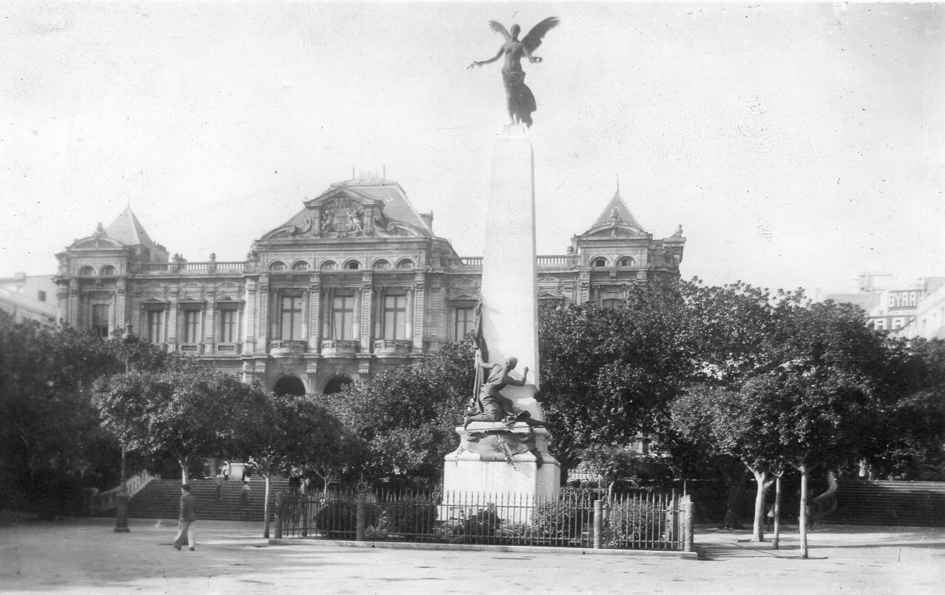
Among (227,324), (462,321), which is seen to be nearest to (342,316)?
(462,321)

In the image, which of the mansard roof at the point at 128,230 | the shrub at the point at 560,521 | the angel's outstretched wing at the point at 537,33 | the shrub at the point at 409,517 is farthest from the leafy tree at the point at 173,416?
the mansard roof at the point at 128,230

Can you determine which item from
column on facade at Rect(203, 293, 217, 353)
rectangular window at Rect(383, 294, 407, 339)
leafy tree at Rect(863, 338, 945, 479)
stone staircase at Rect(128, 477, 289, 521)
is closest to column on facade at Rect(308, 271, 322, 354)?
rectangular window at Rect(383, 294, 407, 339)

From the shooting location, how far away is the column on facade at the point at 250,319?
200ft

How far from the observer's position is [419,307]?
59.2 metres

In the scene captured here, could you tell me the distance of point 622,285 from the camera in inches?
2266

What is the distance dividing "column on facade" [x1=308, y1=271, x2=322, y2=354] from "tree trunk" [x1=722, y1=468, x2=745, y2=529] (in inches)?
1154

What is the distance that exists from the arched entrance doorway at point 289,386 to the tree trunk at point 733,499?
3032 cm

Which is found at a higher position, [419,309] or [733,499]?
[419,309]

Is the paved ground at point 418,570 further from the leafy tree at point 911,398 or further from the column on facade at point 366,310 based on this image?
the column on facade at point 366,310

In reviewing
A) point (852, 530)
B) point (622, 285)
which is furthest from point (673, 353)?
point (622, 285)

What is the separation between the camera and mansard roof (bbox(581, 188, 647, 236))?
5775 cm

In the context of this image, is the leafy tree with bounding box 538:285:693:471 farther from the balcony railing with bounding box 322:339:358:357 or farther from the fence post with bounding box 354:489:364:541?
the balcony railing with bounding box 322:339:358:357

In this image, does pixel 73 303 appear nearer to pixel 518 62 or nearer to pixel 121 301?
pixel 121 301

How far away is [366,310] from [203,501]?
77.5ft
